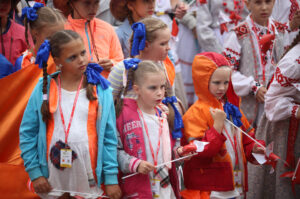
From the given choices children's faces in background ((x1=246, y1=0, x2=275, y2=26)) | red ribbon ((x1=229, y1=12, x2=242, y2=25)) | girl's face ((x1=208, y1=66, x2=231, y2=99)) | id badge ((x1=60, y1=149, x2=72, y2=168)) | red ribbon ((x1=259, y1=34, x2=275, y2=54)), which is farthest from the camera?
red ribbon ((x1=229, y1=12, x2=242, y2=25))

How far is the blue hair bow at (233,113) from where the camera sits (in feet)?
13.5

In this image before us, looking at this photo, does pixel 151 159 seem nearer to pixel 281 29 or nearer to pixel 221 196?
pixel 221 196

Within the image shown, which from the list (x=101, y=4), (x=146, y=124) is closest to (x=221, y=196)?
(x=146, y=124)

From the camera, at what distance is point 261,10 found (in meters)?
5.43

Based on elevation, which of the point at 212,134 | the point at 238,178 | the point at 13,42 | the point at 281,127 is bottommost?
the point at 238,178

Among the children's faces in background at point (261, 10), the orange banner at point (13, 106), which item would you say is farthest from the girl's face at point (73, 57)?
the children's faces in background at point (261, 10)

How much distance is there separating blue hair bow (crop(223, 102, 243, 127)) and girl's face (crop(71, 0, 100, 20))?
1.76 m

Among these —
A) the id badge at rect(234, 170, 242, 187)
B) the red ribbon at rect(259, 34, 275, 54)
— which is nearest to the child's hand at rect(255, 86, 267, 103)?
the red ribbon at rect(259, 34, 275, 54)

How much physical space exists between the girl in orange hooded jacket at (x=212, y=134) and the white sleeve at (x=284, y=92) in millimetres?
435

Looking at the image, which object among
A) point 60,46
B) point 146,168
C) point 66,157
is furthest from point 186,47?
point 66,157

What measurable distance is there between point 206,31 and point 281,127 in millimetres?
3227

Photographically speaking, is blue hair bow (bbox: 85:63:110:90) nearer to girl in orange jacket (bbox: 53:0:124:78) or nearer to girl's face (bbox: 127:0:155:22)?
girl in orange jacket (bbox: 53:0:124:78)

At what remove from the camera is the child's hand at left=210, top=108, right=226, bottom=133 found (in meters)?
3.85

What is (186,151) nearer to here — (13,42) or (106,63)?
(106,63)
